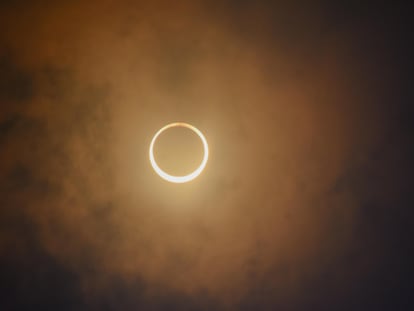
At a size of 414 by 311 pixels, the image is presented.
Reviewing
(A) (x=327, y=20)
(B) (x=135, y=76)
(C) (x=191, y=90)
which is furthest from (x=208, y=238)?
(A) (x=327, y=20)

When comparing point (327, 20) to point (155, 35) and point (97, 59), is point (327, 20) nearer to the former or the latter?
point (155, 35)

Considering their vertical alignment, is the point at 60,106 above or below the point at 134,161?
above

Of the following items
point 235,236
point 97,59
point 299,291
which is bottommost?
point 299,291

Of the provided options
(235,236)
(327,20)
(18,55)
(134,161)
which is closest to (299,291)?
(235,236)

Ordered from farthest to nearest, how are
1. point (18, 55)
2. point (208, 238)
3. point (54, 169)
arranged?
point (208, 238) → point (54, 169) → point (18, 55)

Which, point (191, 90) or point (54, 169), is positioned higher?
point (191, 90)

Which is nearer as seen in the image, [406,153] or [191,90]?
[191,90]

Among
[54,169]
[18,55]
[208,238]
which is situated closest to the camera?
[18,55]

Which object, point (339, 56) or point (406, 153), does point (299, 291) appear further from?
point (339, 56)

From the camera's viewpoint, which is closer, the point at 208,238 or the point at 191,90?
the point at 191,90

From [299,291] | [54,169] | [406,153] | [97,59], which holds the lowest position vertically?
[299,291]
